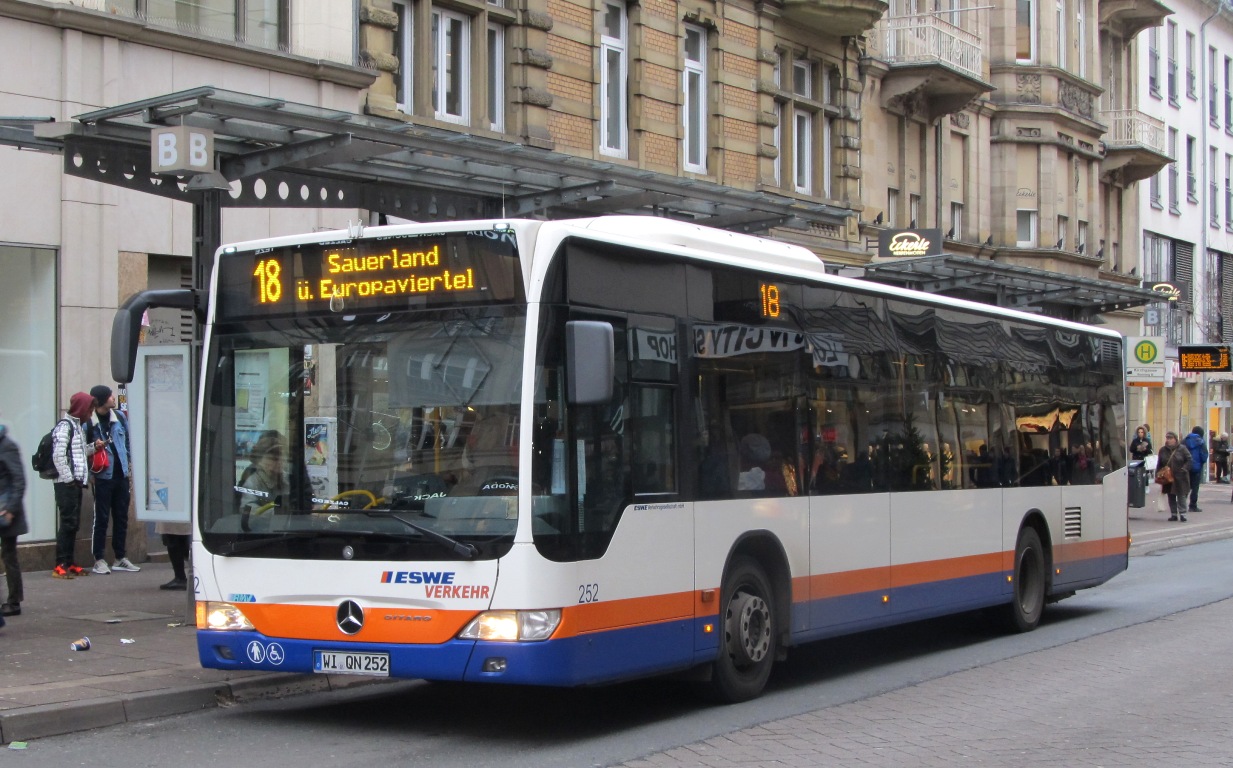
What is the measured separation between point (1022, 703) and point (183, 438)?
6.71 metres

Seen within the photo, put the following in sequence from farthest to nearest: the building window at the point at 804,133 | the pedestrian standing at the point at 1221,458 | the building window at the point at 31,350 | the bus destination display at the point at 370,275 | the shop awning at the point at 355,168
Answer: the pedestrian standing at the point at 1221,458 < the building window at the point at 804,133 < the building window at the point at 31,350 < the shop awning at the point at 355,168 < the bus destination display at the point at 370,275

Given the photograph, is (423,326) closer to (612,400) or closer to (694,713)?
(612,400)

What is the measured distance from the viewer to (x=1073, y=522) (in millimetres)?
14828

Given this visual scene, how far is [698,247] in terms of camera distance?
9.71 metres

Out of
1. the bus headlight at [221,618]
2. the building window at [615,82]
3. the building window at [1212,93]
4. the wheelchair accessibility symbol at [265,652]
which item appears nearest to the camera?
the wheelchair accessibility symbol at [265,652]

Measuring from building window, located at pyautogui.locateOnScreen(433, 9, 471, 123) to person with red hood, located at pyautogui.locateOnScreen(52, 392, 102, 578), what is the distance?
7267mm

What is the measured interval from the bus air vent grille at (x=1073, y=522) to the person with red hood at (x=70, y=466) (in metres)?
9.33

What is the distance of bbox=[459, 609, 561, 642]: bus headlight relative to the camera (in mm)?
7863

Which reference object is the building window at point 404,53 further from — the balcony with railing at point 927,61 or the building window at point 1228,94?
the building window at point 1228,94

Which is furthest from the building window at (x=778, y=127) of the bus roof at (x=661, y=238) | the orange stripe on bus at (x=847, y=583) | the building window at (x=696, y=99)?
the orange stripe on bus at (x=847, y=583)

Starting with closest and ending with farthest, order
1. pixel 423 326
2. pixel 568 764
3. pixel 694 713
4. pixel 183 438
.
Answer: pixel 568 764 < pixel 423 326 < pixel 694 713 < pixel 183 438

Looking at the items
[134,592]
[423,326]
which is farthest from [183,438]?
[423,326]

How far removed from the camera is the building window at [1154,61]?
4697 cm

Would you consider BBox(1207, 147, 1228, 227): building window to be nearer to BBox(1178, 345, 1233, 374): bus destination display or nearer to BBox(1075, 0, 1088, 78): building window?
BBox(1075, 0, 1088, 78): building window
